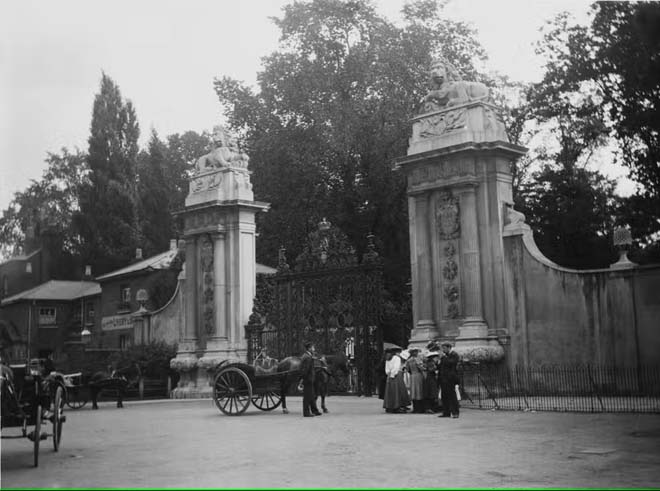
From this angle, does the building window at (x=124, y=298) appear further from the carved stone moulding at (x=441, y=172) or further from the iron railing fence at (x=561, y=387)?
the iron railing fence at (x=561, y=387)

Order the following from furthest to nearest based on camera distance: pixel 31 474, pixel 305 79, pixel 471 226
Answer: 1. pixel 305 79
2. pixel 471 226
3. pixel 31 474

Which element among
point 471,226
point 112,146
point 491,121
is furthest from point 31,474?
point 112,146

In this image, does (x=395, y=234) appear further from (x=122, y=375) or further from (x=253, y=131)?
(x=122, y=375)

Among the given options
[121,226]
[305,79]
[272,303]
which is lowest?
[272,303]

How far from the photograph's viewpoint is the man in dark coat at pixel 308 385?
50.5 feet

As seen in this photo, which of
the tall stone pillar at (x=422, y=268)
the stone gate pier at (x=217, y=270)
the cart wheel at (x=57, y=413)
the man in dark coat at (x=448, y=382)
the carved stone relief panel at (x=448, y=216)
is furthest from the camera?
the stone gate pier at (x=217, y=270)

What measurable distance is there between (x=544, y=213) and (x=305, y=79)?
11.1m

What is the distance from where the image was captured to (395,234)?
34.3 m

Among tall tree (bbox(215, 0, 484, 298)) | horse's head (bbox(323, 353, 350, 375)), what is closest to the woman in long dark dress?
horse's head (bbox(323, 353, 350, 375))

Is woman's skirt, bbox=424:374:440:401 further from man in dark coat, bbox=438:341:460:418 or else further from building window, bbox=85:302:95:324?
building window, bbox=85:302:95:324

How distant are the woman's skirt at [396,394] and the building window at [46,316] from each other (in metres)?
36.9

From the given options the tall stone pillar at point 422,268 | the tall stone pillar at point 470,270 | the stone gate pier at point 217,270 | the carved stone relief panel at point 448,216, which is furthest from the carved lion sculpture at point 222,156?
the tall stone pillar at point 470,270

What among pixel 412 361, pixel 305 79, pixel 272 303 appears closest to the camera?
pixel 412 361

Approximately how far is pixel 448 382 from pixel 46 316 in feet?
128
